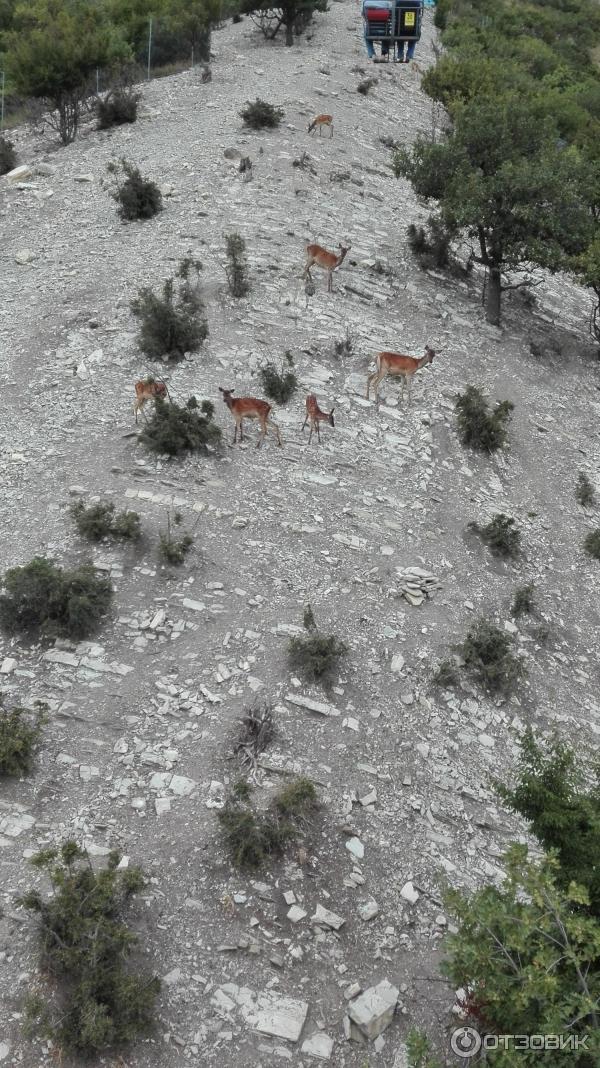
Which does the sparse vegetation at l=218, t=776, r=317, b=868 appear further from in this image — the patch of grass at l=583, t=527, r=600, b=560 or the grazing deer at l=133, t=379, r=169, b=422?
the patch of grass at l=583, t=527, r=600, b=560

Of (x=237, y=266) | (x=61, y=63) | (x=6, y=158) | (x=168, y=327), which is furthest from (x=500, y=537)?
(x=61, y=63)

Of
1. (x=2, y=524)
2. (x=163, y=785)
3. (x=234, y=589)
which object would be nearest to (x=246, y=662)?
(x=234, y=589)

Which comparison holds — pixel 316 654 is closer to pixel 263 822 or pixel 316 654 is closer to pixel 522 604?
pixel 263 822

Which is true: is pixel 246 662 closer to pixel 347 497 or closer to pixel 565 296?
pixel 347 497

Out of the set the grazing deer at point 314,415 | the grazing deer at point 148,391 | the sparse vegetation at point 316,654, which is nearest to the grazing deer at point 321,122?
the grazing deer at point 314,415

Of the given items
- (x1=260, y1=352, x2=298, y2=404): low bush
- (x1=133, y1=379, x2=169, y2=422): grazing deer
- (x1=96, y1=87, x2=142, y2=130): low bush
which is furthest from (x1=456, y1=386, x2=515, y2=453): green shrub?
(x1=96, y1=87, x2=142, y2=130): low bush

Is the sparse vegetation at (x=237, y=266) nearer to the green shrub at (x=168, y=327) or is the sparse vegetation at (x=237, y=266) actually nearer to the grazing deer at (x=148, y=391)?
the green shrub at (x=168, y=327)
